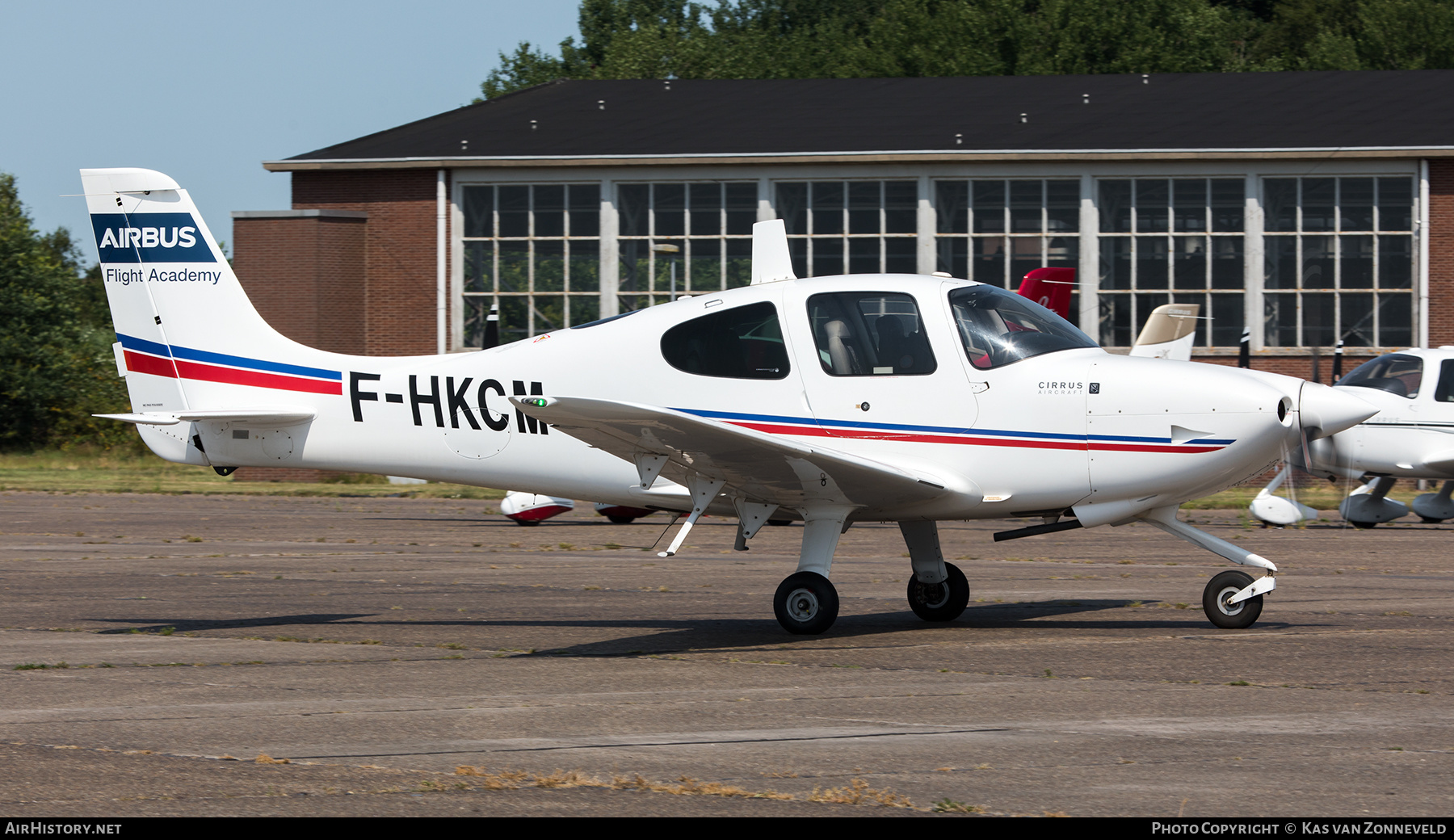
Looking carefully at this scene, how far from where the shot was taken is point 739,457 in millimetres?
9508

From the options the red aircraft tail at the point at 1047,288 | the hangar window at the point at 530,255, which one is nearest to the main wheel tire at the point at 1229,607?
the red aircraft tail at the point at 1047,288

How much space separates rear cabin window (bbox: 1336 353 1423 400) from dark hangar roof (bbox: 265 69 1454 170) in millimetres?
16694

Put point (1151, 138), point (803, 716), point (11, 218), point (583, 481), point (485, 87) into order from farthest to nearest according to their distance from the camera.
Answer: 1. point (485, 87)
2. point (11, 218)
3. point (1151, 138)
4. point (583, 481)
5. point (803, 716)

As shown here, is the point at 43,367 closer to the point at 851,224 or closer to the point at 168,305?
the point at 851,224

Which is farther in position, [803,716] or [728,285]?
[728,285]

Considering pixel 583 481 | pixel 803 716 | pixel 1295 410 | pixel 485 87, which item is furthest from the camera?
pixel 485 87

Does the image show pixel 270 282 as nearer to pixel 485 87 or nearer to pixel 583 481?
pixel 583 481

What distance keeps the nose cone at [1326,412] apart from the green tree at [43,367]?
4249cm

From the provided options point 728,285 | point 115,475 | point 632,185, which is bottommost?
point 115,475

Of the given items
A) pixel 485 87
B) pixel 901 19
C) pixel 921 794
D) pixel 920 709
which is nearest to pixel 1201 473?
pixel 920 709

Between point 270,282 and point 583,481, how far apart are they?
29181 mm

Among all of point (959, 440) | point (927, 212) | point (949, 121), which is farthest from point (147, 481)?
point (959, 440)

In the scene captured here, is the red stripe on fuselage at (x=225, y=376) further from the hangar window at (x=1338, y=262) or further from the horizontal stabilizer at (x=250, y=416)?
the hangar window at (x=1338, y=262)

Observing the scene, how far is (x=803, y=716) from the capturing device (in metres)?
7.31
